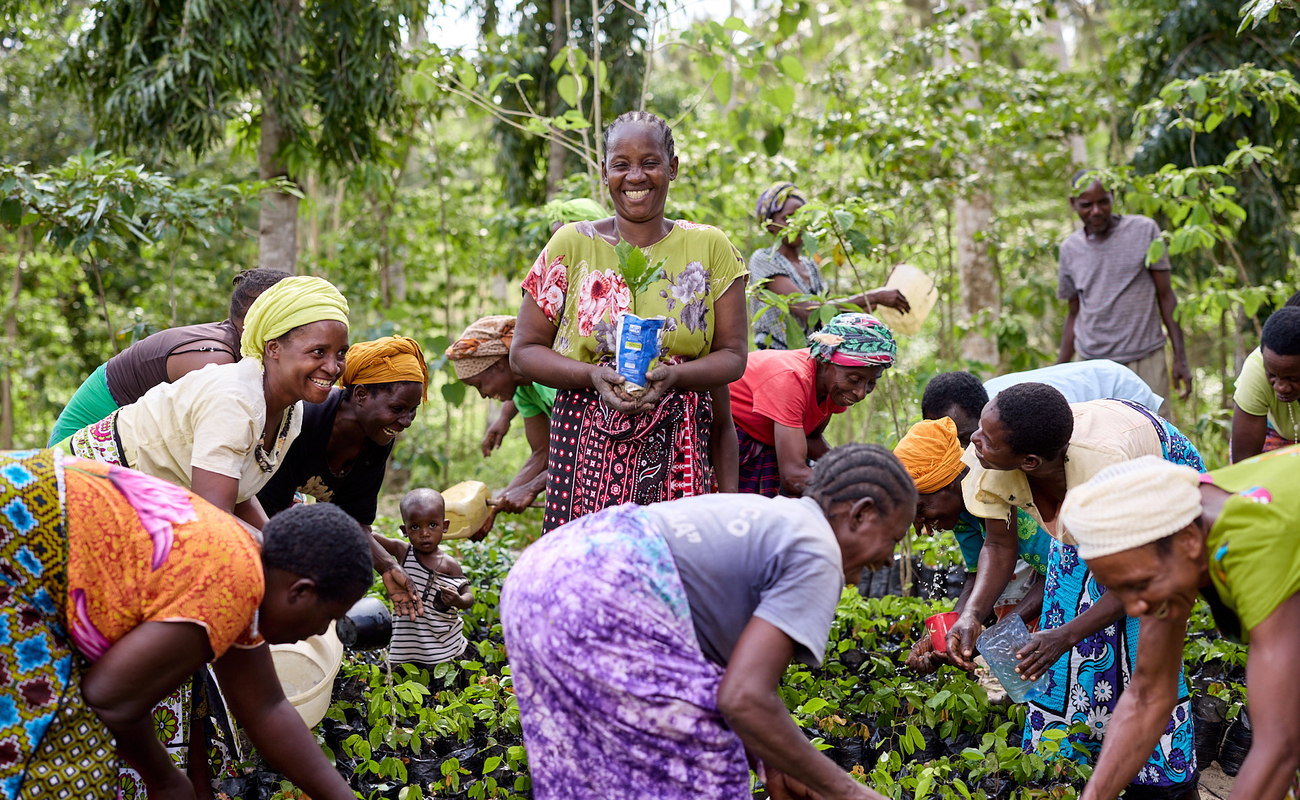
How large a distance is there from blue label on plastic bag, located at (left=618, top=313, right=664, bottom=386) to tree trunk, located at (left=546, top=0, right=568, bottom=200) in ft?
18.1

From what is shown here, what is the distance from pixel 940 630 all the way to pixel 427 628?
76.1 inches

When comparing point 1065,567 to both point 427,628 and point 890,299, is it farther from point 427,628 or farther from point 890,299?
point 427,628

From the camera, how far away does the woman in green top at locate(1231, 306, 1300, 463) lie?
354 cm

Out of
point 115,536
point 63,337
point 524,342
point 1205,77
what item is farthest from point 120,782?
point 63,337

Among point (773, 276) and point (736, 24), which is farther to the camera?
point (773, 276)

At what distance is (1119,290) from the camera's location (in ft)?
20.1

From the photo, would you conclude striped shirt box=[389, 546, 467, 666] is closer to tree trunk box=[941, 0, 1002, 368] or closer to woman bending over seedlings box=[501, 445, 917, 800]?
woman bending over seedlings box=[501, 445, 917, 800]

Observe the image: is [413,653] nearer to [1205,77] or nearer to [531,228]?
[531,228]

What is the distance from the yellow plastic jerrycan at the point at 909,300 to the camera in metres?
5.18

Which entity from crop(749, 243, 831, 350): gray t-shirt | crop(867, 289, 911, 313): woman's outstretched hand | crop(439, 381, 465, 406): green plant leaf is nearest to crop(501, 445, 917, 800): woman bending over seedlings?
crop(749, 243, 831, 350): gray t-shirt

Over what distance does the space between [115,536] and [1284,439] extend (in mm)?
4184

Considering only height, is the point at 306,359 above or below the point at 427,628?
above

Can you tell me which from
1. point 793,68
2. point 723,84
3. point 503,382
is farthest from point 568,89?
point 503,382

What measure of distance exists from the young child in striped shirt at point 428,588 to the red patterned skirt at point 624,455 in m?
0.96
